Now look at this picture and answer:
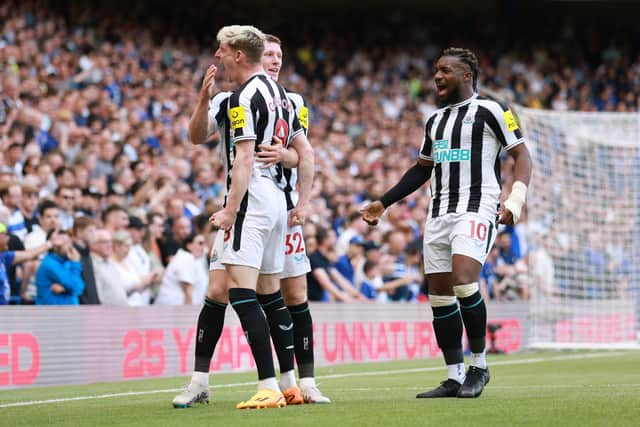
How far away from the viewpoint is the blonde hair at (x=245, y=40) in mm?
6559

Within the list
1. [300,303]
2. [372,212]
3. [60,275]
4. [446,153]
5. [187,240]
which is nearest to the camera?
[300,303]

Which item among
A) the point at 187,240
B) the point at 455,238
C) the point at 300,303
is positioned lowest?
the point at 300,303

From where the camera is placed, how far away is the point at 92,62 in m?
18.6

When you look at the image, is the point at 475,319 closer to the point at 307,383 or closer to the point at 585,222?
the point at 307,383

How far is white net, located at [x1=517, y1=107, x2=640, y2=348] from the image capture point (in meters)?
16.9

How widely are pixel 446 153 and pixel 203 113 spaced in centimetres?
177

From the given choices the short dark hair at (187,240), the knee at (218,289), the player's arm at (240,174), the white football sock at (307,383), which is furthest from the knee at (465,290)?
the short dark hair at (187,240)

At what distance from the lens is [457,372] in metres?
7.47

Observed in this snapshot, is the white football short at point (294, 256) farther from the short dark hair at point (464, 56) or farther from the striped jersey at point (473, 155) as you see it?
the short dark hair at point (464, 56)

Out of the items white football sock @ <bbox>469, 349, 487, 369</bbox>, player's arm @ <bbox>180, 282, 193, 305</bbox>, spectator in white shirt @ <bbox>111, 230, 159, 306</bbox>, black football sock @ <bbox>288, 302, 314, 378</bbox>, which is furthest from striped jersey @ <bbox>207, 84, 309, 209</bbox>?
player's arm @ <bbox>180, 282, 193, 305</bbox>

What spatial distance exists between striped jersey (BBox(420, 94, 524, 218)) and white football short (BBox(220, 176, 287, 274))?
4.28 ft

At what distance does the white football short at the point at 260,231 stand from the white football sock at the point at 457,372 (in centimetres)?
152

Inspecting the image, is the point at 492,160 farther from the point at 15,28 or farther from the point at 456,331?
the point at 15,28

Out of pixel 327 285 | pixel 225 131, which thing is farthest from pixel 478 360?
pixel 327 285
